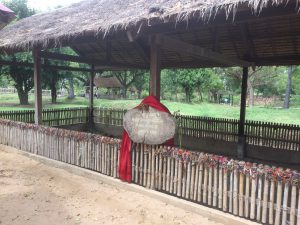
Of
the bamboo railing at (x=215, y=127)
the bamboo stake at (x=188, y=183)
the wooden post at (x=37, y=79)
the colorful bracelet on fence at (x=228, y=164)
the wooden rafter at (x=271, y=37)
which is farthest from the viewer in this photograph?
the bamboo railing at (x=215, y=127)

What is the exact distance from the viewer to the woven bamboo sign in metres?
5.06

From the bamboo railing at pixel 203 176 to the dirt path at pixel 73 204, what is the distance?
1.21 ft

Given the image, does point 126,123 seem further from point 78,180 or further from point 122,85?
point 122,85

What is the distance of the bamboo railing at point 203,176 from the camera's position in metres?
3.92

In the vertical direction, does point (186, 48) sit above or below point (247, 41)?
below

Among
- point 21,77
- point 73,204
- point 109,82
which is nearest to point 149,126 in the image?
point 73,204

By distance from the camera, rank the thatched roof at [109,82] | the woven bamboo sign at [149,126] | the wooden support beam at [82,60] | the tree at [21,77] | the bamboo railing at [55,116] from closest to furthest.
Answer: the woven bamboo sign at [149,126] < the wooden support beam at [82,60] < the bamboo railing at [55,116] < the tree at [21,77] < the thatched roof at [109,82]

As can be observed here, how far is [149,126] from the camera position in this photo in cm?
519

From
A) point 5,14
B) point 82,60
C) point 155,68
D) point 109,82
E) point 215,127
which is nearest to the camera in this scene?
point 155,68

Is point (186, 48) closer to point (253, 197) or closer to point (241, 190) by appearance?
point (241, 190)

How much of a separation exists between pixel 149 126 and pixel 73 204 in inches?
76.7

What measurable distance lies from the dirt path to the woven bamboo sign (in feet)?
3.69

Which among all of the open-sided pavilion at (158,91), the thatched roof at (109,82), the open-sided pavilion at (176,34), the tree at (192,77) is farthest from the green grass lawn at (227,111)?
the open-sided pavilion at (158,91)

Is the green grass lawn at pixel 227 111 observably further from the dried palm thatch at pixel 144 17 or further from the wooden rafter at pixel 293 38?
the dried palm thatch at pixel 144 17
